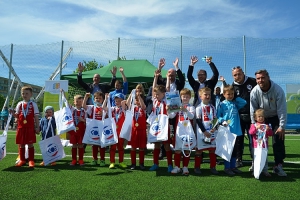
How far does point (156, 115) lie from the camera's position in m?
4.70

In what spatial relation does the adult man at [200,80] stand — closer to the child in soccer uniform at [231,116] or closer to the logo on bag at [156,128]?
the child in soccer uniform at [231,116]

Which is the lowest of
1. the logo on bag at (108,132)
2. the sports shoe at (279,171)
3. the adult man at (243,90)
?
the sports shoe at (279,171)

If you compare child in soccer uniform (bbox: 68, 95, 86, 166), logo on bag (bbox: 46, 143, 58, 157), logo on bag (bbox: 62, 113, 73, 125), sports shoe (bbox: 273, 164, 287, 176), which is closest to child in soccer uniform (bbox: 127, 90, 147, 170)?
child in soccer uniform (bbox: 68, 95, 86, 166)

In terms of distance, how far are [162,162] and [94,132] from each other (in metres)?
1.66

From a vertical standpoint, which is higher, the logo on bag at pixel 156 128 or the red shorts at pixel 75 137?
the logo on bag at pixel 156 128

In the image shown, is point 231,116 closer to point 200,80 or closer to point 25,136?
point 200,80

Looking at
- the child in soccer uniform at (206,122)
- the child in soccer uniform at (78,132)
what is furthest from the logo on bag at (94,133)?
the child in soccer uniform at (206,122)

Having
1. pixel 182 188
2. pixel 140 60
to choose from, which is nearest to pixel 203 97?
pixel 182 188

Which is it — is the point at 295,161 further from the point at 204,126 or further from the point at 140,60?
the point at 140,60

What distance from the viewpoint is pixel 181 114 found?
14.9 feet

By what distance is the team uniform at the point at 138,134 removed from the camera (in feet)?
15.8

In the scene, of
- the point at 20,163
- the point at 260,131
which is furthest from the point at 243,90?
the point at 20,163

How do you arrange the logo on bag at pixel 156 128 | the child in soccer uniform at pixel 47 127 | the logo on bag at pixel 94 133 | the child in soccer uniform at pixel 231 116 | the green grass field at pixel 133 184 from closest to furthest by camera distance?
the green grass field at pixel 133 184 < the child in soccer uniform at pixel 231 116 < the logo on bag at pixel 156 128 < the logo on bag at pixel 94 133 < the child in soccer uniform at pixel 47 127

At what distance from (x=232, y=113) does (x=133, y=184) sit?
2120 millimetres
